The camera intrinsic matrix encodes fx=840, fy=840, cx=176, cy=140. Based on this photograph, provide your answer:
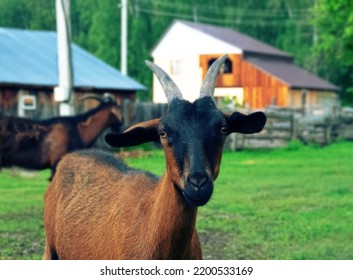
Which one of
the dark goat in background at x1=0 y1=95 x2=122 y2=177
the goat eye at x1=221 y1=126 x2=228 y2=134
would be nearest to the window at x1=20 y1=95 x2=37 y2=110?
the dark goat in background at x1=0 y1=95 x2=122 y2=177

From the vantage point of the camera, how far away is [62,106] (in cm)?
1608

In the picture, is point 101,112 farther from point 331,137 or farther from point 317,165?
point 331,137

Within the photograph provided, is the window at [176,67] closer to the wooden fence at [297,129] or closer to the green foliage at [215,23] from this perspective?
the wooden fence at [297,129]

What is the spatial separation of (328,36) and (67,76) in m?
26.3

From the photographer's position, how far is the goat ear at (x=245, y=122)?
5500 millimetres

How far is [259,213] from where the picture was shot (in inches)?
523

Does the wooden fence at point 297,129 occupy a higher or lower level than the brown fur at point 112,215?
lower

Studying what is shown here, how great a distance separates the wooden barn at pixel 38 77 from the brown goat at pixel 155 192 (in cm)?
1695

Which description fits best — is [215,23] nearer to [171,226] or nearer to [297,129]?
[297,129]

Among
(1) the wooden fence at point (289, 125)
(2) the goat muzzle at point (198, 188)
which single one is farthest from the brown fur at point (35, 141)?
(1) the wooden fence at point (289, 125)

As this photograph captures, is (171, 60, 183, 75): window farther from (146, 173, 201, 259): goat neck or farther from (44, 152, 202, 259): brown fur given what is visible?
(146, 173, 201, 259): goat neck

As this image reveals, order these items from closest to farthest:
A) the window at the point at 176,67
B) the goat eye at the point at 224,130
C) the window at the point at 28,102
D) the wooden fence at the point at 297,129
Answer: the goat eye at the point at 224,130, the window at the point at 28,102, the window at the point at 176,67, the wooden fence at the point at 297,129

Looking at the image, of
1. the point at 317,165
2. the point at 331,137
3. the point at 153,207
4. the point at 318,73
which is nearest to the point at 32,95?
the point at 317,165

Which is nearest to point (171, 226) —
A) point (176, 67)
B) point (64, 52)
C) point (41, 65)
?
point (64, 52)
